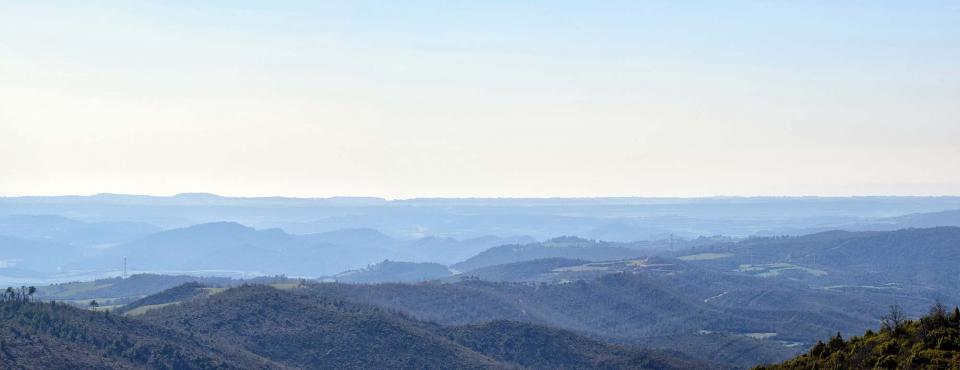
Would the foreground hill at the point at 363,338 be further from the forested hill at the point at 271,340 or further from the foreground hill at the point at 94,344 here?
the foreground hill at the point at 94,344

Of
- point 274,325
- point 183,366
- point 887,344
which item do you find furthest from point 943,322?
point 274,325

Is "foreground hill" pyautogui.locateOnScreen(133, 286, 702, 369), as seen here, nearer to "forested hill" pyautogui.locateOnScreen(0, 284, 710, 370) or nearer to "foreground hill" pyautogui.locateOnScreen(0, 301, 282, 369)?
"forested hill" pyautogui.locateOnScreen(0, 284, 710, 370)

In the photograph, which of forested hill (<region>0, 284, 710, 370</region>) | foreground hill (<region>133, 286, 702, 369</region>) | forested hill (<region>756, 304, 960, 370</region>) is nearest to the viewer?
forested hill (<region>756, 304, 960, 370</region>)

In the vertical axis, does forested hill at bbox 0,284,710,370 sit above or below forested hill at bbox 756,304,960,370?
below

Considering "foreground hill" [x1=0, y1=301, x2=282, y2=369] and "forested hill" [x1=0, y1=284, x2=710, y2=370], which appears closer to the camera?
"foreground hill" [x1=0, y1=301, x2=282, y2=369]

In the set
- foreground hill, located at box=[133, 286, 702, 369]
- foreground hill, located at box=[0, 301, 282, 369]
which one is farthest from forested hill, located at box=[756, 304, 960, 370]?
foreground hill, located at box=[133, 286, 702, 369]

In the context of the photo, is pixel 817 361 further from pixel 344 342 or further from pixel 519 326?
pixel 519 326

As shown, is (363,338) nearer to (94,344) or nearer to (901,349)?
(94,344)

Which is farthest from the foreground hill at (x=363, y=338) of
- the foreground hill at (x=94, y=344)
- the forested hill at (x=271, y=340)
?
the foreground hill at (x=94, y=344)
